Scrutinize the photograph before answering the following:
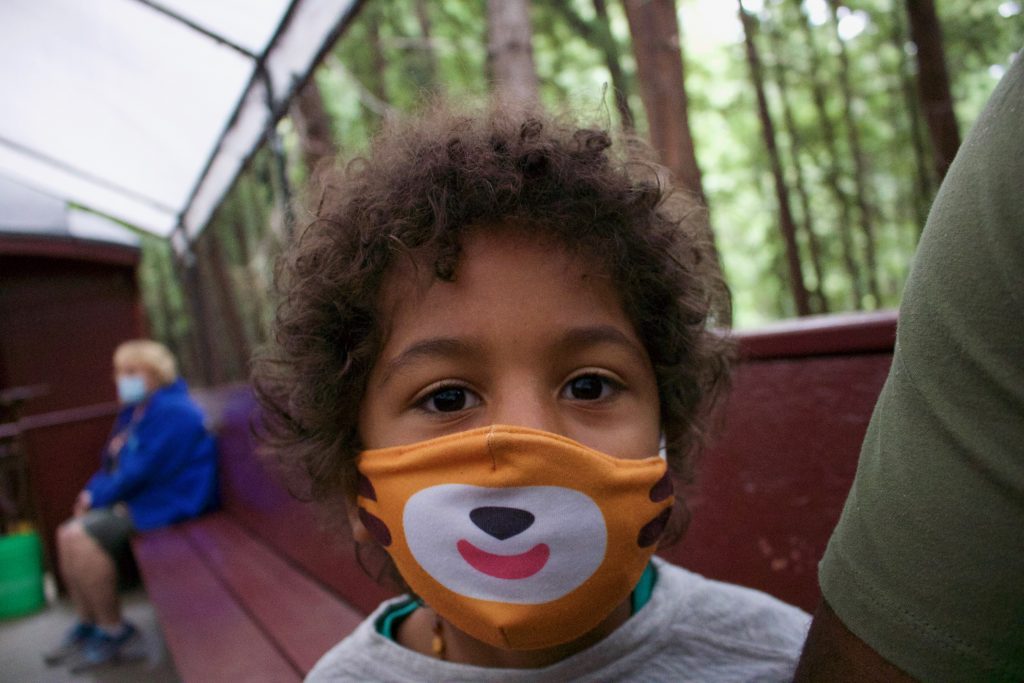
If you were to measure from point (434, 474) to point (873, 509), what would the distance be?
58cm

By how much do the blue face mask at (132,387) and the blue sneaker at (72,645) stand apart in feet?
5.28

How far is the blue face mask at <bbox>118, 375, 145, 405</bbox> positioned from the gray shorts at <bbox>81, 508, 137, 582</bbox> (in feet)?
2.70

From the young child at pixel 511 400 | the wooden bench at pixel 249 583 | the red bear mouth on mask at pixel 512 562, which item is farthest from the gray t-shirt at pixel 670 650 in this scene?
the wooden bench at pixel 249 583

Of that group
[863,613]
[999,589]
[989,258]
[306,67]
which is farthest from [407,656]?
[306,67]

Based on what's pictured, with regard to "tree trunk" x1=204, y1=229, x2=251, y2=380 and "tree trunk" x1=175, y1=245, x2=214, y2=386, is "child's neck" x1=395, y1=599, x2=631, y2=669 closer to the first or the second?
"tree trunk" x1=175, y1=245, x2=214, y2=386

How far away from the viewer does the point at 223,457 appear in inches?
231

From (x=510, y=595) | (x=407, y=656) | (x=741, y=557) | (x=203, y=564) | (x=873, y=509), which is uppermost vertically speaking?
(x=873, y=509)

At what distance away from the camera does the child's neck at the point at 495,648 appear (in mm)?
1154

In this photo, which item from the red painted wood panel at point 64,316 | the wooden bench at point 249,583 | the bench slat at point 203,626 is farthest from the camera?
the red painted wood panel at point 64,316

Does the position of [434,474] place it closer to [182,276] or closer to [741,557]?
[741,557]

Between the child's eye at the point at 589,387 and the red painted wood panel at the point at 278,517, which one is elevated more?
the child's eye at the point at 589,387

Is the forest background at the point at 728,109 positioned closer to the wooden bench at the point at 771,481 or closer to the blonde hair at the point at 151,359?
the wooden bench at the point at 771,481

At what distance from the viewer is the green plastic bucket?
18.1 ft

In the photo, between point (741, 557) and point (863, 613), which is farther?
point (741, 557)
